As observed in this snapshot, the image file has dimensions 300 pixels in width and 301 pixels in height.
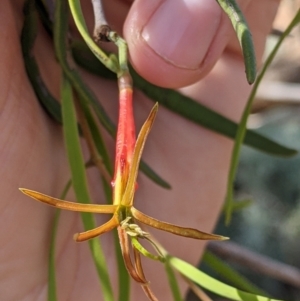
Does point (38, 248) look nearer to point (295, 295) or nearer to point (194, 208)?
point (194, 208)

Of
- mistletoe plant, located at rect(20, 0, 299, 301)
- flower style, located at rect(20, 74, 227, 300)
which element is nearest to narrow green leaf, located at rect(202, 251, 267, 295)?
mistletoe plant, located at rect(20, 0, 299, 301)

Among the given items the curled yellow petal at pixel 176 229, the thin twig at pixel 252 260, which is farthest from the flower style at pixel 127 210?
the thin twig at pixel 252 260

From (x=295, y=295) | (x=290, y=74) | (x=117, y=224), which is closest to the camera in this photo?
(x=117, y=224)

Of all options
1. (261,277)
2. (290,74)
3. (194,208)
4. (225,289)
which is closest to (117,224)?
(225,289)

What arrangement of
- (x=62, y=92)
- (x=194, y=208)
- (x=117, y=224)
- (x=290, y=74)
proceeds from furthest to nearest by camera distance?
(x=290, y=74) < (x=194, y=208) < (x=62, y=92) < (x=117, y=224)

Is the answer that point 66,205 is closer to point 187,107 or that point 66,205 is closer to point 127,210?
point 127,210

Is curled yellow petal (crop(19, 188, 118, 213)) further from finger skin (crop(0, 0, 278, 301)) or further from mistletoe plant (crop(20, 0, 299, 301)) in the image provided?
finger skin (crop(0, 0, 278, 301))
